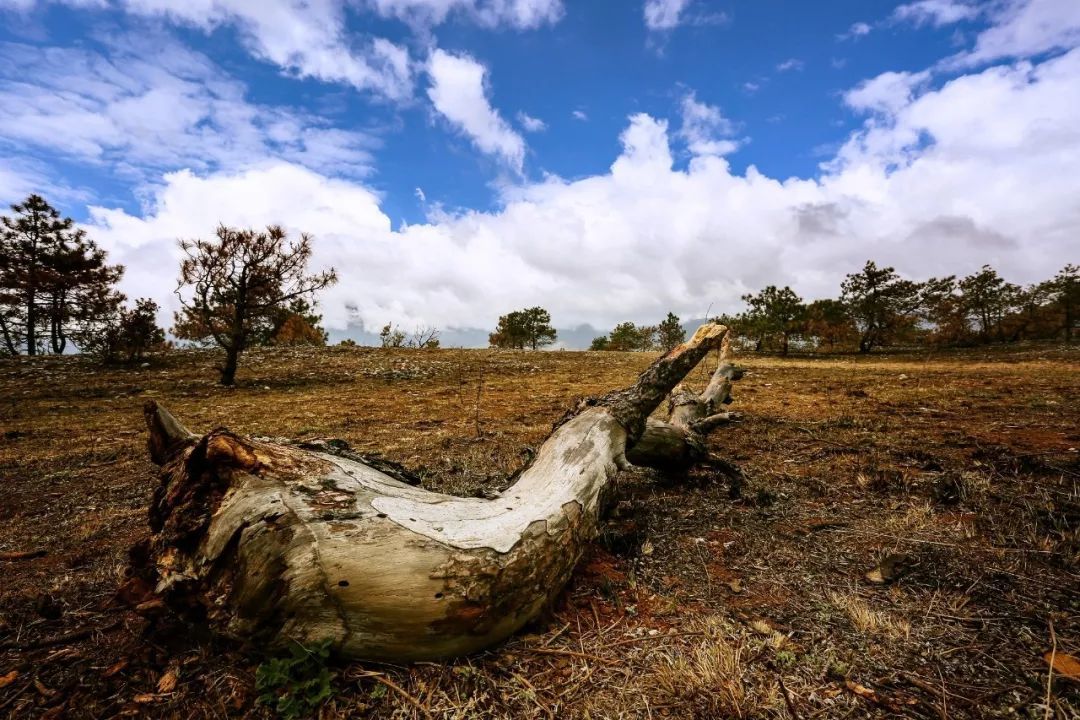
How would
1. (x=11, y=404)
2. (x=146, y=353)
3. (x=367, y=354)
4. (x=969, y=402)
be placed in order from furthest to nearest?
(x=367, y=354) < (x=146, y=353) < (x=11, y=404) < (x=969, y=402)

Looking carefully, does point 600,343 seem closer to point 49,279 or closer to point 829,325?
point 829,325

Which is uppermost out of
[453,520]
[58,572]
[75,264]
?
[75,264]

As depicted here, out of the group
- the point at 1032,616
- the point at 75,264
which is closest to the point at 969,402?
the point at 1032,616

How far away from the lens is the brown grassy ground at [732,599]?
189cm

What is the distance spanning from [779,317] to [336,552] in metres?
33.9

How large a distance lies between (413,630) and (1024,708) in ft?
8.16

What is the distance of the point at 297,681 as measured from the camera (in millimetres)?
1957

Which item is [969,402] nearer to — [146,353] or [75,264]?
[146,353]

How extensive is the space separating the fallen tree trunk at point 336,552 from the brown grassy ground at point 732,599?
0.19m

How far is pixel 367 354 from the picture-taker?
76.5 ft

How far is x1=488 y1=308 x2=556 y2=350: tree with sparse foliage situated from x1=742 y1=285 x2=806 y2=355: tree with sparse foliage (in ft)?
71.0

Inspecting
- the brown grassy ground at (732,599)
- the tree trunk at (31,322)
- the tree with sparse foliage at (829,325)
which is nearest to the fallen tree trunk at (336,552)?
the brown grassy ground at (732,599)

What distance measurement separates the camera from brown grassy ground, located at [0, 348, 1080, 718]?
1891mm

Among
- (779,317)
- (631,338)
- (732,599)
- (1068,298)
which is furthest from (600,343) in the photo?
(732,599)
